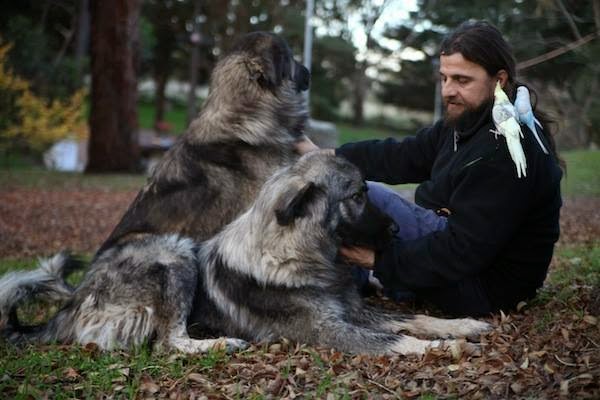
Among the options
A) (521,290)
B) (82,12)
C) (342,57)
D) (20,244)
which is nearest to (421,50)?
(342,57)

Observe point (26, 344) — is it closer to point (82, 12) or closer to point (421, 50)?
point (82, 12)

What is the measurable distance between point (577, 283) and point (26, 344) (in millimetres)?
4118

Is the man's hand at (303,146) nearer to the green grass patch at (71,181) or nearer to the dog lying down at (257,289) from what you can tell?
the dog lying down at (257,289)

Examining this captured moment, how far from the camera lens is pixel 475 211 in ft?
12.2

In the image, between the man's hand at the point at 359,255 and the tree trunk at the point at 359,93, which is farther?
the tree trunk at the point at 359,93

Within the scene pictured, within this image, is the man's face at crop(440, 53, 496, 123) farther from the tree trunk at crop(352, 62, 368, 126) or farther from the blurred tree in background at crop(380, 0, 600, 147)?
the tree trunk at crop(352, 62, 368, 126)

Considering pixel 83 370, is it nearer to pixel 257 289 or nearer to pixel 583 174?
pixel 257 289

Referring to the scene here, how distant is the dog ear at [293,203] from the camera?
383 cm

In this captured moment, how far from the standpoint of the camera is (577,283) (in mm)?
4926

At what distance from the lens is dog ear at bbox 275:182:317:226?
3.83 m

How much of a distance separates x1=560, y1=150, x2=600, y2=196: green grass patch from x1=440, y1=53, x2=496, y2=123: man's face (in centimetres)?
936

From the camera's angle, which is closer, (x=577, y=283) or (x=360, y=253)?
(x=360, y=253)

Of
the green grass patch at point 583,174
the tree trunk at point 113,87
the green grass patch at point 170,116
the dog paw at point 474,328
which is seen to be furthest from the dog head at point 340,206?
the green grass patch at point 170,116

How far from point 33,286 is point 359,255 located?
233 cm
